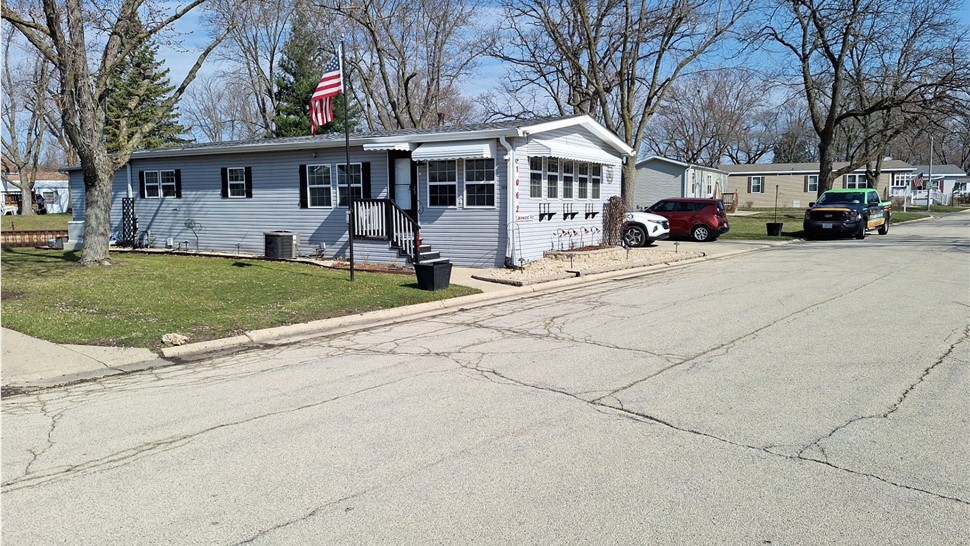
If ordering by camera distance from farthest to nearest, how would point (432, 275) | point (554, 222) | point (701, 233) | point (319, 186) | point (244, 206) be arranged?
point (701, 233) < point (244, 206) < point (319, 186) < point (554, 222) < point (432, 275)

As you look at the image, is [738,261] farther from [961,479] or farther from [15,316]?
[15,316]

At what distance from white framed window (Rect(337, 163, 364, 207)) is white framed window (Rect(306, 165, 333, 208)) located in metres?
0.31

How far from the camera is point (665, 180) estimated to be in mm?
42219

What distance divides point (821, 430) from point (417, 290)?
28.0ft

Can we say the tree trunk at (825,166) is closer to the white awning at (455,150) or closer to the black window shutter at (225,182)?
the white awning at (455,150)

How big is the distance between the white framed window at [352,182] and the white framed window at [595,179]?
6.68 meters

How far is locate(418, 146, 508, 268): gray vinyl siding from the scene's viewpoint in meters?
16.1

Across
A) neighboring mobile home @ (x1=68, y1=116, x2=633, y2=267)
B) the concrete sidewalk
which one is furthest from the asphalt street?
neighboring mobile home @ (x1=68, y1=116, x2=633, y2=267)

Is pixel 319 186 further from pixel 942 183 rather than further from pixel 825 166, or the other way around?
pixel 942 183

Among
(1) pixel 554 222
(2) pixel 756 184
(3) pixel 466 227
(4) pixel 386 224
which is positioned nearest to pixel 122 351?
(4) pixel 386 224

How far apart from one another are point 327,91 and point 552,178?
6.89 meters

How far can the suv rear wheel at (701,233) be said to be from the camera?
2570 centimetres

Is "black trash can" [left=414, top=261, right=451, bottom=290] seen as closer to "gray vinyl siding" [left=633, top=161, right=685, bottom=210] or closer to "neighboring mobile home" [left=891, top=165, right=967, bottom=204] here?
"gray vinyl siding" [left=633, top=161, right=685, bottom=210]

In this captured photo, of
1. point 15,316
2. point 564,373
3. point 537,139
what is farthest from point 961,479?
point 537,139
